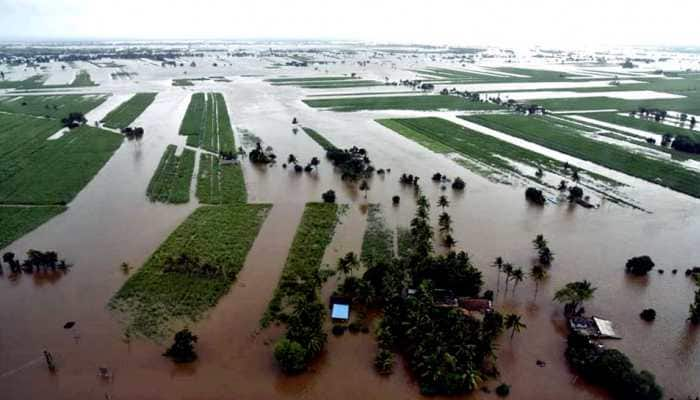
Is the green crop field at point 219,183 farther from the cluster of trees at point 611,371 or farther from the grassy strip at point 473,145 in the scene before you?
the cluster of trees at point 611,371

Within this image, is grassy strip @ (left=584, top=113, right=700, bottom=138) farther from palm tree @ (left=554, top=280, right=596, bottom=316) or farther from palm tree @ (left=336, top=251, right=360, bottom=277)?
palm tree @ (left=336, top=251, right=360, bottom=277)

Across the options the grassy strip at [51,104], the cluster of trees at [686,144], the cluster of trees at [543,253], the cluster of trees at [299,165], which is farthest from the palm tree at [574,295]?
the grassy strip at [51,104]

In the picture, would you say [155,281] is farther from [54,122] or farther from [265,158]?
[54,122]

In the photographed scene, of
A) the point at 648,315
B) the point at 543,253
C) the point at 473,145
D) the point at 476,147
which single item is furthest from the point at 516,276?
the point at 473,145

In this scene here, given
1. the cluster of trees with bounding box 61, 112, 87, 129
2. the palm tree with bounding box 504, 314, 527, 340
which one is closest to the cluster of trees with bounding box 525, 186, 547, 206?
the palm tree with bounding box 504, 314, 527, 340

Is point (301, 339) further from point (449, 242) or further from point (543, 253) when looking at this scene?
point (543, 253)

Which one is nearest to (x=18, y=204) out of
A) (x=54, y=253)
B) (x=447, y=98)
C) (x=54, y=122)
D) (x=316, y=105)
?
(x=54, y=253)
